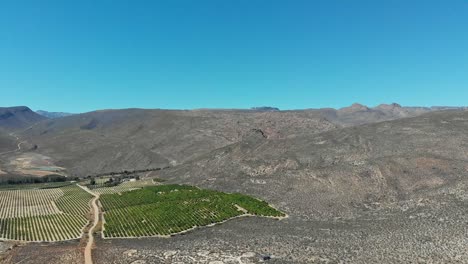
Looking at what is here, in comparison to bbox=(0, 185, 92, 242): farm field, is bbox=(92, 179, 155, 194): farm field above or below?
above

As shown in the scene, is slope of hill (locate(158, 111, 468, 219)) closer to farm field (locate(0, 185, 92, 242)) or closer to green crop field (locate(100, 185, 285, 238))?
green crop field (locate(100, 185, 285, 238))

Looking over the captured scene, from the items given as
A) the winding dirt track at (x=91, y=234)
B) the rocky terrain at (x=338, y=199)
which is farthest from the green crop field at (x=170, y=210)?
the rocky terrain at (x=338, y=199)

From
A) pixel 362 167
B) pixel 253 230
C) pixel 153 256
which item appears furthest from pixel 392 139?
pixel 153 256

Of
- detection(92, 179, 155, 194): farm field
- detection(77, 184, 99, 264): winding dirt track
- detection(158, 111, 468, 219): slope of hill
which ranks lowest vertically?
detection(77, 184, 99, 264): winding dirt track

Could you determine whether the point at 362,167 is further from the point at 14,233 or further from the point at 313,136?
the point at 14,233

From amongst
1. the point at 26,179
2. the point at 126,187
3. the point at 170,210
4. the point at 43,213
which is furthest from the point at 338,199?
the point at 26,179

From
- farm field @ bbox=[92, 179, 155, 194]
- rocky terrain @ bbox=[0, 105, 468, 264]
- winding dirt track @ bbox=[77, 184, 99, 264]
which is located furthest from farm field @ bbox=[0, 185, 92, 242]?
rocky terrain @ bbox=[0, 105, 468, 264]

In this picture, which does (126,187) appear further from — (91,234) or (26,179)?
(91,234)
